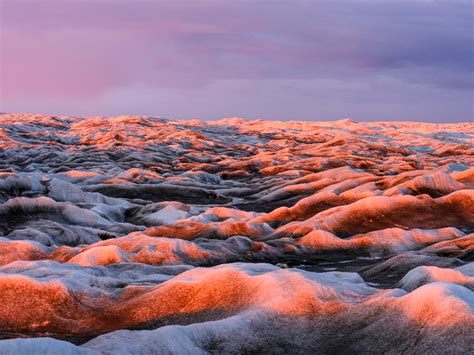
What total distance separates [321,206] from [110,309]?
52.0 feet

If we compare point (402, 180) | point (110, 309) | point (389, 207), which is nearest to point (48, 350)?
point (110, 309)

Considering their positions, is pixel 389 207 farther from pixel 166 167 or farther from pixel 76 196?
pixel 166 167

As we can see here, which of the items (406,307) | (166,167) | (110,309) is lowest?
(166,167)

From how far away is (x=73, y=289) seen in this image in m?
10.1

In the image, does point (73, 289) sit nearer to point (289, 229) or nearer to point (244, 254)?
point (244, 254)

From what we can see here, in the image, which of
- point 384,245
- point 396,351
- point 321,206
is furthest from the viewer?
point 321,206

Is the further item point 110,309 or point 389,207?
point 389,207

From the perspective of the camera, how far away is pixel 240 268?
10227 mm

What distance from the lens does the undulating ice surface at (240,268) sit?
24.7 ft

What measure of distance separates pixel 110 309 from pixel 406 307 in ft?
14.6

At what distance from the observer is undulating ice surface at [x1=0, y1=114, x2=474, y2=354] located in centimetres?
753

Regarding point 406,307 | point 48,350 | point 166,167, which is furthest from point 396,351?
point 166,167

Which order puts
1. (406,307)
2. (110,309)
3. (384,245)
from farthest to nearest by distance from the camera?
(384,245) → (110,309) → (406,307)

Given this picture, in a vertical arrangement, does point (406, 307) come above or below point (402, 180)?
above
